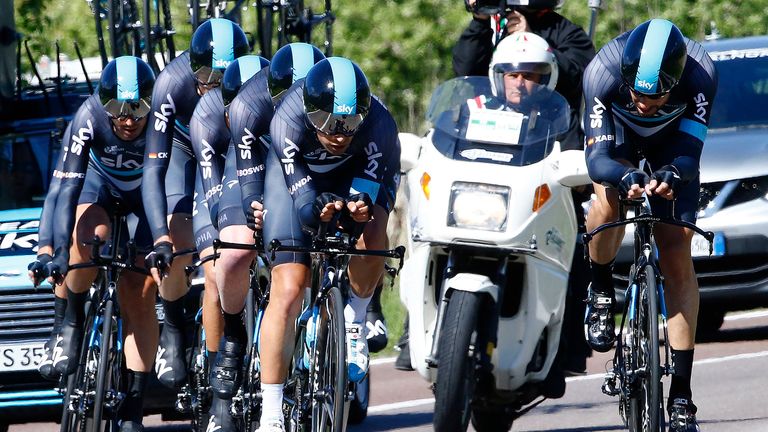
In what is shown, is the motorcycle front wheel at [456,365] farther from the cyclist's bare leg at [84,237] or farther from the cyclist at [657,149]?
the cyclist's bare leg at [84,237]

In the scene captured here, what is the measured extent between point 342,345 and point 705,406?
11.5 feet

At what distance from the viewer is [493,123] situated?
927 centimetres

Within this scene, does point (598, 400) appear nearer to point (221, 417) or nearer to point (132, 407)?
point (221, 417)

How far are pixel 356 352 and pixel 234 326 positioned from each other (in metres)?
1.45

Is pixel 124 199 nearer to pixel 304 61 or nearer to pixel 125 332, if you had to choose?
pixel 125 332

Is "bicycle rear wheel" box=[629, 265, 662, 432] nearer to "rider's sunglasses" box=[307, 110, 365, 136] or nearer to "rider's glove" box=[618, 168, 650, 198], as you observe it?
"rider's glove" box=[618, 168, 650, 198]

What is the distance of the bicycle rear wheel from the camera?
7793mm

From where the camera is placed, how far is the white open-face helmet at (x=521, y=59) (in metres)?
9.70

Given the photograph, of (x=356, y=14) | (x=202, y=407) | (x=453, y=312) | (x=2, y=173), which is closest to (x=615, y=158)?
(x=453, y=312)

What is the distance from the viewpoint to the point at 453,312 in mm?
8562

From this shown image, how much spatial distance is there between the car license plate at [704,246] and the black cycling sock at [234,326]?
4.10 meters

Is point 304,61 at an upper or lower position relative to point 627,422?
upper

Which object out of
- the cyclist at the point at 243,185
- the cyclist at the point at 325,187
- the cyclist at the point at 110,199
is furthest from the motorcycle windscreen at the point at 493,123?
the cyclist at the point at 110,199

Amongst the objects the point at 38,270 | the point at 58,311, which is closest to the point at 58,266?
the point at 38,270
